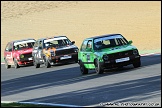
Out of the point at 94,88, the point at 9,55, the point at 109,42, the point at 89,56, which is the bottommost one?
the point at 94,88

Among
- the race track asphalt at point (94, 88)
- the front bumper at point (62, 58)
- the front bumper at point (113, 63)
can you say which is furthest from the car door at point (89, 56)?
the front bumper at point (62, 58)

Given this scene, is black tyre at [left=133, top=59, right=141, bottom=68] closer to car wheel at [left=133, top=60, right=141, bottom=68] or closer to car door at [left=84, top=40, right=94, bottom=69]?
car wheel at [left=133, top=60, right=141, bottom=68]

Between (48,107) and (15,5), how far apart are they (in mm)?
60625

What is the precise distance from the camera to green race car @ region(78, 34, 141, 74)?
19203mm

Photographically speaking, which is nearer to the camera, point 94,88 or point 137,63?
point 94,88

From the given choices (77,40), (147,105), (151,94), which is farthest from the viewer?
(77,40)

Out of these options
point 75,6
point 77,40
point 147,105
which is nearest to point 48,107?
point 147,105

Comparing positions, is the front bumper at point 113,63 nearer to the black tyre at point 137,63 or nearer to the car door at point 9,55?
the black tyre at point 137,63

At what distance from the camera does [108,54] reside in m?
A: 19.2

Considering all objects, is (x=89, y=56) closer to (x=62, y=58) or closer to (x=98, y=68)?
(x=98, y=68)

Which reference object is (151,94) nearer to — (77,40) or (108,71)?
(108,71)

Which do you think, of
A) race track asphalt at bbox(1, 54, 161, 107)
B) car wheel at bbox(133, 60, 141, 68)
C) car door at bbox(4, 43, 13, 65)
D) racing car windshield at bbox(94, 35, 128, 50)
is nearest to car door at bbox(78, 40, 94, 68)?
racing car windshield at bbox(94, 35, 128, 50)

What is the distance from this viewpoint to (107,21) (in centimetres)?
5347

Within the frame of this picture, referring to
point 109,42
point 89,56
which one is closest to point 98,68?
point 89,56
